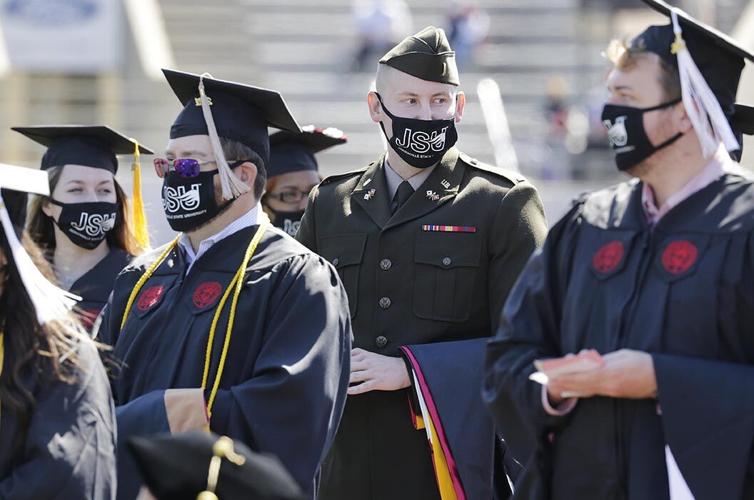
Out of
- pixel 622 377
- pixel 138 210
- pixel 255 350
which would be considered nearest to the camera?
pixel 622 377

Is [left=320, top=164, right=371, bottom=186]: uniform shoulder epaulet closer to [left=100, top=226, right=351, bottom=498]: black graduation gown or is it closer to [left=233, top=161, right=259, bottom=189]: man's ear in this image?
[left=233, top=161, right=259, bottom=189]: man's ear

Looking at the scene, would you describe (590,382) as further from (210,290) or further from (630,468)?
(210,290)

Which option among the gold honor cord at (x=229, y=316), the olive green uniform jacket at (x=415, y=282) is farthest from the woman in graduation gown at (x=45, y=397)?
the olive green uniform jacket at (x=415, y=282)

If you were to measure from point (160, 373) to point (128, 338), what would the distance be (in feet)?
0.72

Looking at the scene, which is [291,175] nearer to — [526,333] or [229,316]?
[229,316]

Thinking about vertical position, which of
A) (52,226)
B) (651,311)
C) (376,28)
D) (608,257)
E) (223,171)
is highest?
(376,28)

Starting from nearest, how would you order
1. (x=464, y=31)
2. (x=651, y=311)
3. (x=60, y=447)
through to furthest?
1. (x=60, y=447)
2. (x=651, y=311)
3. (x=464, y=31)

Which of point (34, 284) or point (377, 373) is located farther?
point (377, 373)

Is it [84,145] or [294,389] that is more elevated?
[84,145]

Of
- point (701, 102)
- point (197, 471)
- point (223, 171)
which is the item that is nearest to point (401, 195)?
point (223, 171)

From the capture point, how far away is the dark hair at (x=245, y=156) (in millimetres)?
5316

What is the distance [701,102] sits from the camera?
4199mm

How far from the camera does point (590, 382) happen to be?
396 centimetres

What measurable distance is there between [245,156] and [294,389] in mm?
963
